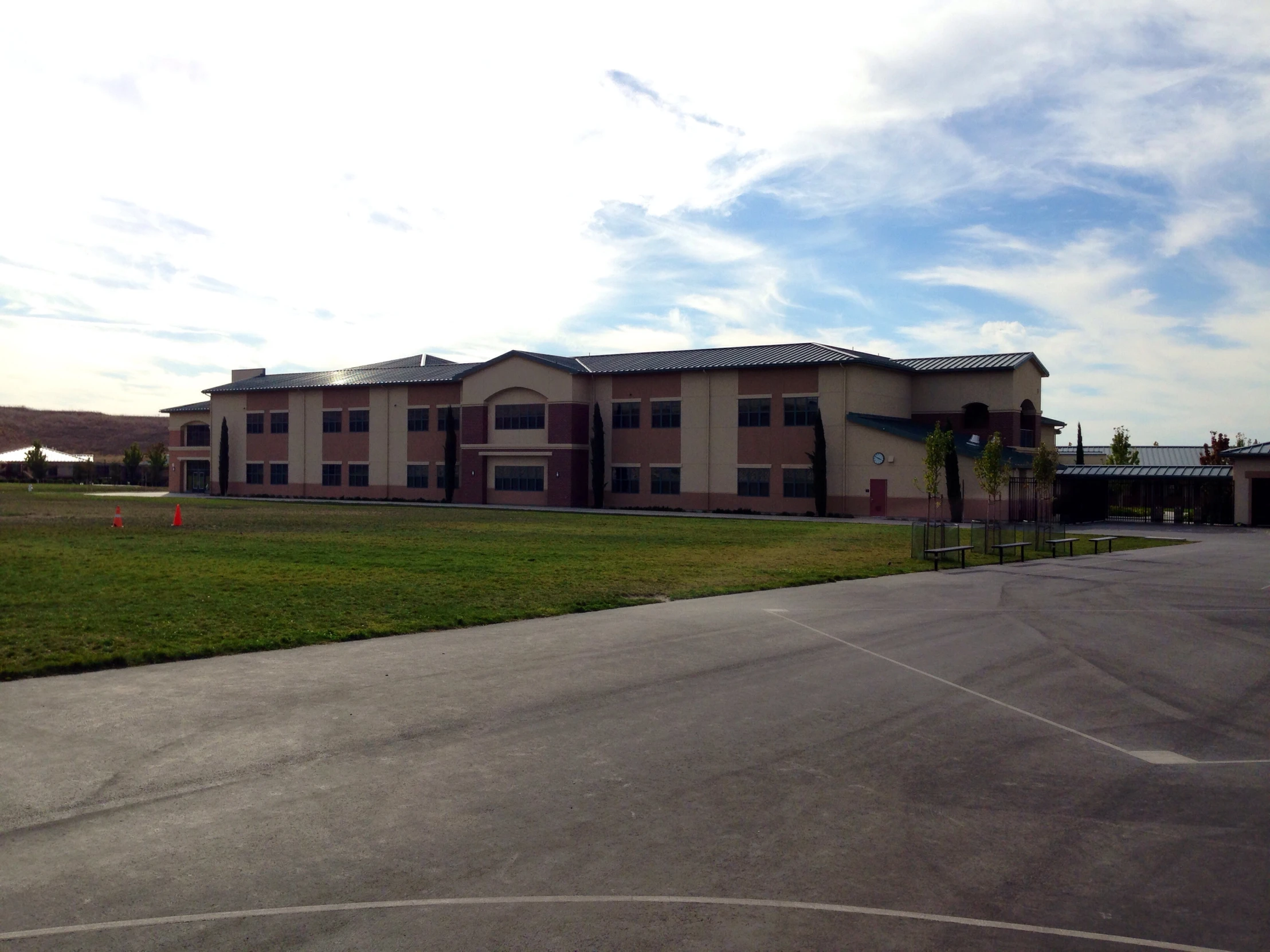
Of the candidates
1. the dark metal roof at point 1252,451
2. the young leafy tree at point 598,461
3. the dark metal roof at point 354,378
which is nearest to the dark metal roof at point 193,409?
the dark metal roof at point 354,378

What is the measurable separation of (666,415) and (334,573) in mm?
40260

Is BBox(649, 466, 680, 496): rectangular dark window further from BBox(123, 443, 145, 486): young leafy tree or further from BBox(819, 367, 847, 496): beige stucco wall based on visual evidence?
BBox(123, 443, 145, 486): young leafy tree

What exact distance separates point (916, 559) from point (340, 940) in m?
24.5

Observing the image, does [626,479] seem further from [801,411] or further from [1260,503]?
[1260,503]

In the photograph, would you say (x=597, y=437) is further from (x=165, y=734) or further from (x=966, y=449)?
(x=165, y=734)

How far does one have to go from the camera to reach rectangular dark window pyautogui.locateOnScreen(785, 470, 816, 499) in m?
55.4

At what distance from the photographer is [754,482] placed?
5744 centimetres

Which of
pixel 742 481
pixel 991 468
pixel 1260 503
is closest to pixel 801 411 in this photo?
pixel 742 481

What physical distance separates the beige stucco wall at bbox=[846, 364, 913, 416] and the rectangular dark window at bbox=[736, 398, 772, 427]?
474cm

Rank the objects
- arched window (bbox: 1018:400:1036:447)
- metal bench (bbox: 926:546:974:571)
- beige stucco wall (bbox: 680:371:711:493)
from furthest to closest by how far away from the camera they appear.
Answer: beige stucco wall (bbox: 680:371:711:493) < arched window (bbox: 1018:400:1036:447) < metal bench (bbox: 926:546:974:571)

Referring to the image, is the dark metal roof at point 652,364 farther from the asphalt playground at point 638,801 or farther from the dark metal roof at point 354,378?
the asphalt playground at point 638,801

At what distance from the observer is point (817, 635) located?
14.5 metres

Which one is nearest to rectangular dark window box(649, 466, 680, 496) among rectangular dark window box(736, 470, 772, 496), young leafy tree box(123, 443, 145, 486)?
rectangular dark window box(736, 470, 772, 496)

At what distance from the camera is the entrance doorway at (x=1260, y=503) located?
52.6 m
